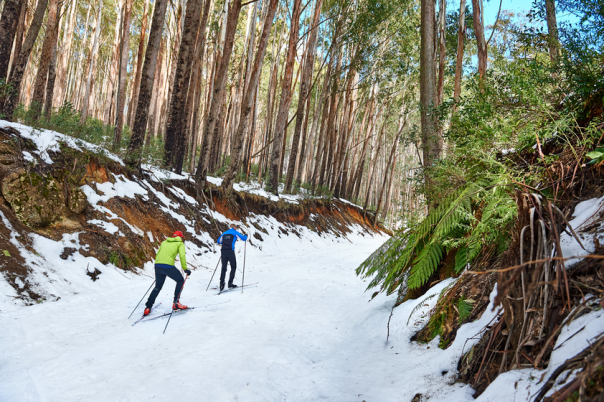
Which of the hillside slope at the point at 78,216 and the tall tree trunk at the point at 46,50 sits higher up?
the tall tree trunk at the point at 46,50

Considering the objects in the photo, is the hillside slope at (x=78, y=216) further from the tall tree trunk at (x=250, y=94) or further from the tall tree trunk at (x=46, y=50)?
the tall tree trunk at (x=46, y=50)

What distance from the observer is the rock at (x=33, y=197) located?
6.44 meters

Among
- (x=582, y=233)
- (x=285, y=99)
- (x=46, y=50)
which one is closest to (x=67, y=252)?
(x=582, y=233)

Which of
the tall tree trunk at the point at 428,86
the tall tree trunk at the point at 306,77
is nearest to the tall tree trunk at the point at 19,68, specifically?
the tall tree trunk at the point at 428,86

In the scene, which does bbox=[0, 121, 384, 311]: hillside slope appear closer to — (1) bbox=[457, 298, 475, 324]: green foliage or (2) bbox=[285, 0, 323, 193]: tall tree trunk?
(1) bbox=[457, 298, 475, 324]: green foliage

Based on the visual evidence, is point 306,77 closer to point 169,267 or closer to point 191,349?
point 169,267

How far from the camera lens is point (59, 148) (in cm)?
797

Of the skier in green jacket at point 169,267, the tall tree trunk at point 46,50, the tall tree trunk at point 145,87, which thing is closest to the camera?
the skier in green jacket at point 169,267

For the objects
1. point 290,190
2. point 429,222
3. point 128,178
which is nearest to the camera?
point 429,222

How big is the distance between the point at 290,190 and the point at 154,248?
11.4 meters

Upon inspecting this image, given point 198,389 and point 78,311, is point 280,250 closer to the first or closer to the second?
point 78,311

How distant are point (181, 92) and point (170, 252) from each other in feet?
25.2

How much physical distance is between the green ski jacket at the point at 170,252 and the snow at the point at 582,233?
542cm

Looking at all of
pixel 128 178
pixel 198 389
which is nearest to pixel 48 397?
pixel 198 389
